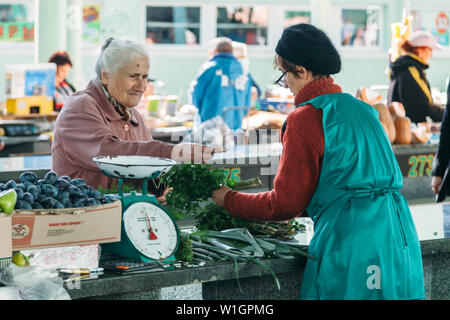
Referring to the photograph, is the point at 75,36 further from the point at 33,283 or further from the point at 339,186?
the point at 33,283

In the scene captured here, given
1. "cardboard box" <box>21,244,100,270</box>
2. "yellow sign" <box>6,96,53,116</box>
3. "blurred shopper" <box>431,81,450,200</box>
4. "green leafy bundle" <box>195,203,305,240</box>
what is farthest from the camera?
"yellow sign" <box>6,96,53,116</box>

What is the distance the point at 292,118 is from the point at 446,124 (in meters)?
2.05

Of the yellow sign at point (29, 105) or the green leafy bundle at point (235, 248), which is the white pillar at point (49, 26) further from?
the green leafy bundle at point (235, 248)

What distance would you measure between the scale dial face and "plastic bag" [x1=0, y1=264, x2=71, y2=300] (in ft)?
1.05

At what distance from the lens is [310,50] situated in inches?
96.0

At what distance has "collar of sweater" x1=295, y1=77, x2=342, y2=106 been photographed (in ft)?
8.11

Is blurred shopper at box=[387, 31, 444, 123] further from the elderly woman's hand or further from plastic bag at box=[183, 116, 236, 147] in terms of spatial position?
the elderly woman's hand

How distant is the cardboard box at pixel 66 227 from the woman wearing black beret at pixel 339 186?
22.4 inches

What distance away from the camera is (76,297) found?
216 centimetres

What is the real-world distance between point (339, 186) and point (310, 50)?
48 cm

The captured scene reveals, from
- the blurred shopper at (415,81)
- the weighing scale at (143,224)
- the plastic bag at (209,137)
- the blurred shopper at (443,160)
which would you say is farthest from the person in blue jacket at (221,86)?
the weighing scale at (143,224)

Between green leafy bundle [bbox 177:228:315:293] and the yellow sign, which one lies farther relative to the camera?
the yellow sign

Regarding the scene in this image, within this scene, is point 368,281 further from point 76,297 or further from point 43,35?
point 43,35

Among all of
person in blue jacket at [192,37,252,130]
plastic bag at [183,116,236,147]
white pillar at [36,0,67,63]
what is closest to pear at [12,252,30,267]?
plastic bag at [183,116,236,147]
